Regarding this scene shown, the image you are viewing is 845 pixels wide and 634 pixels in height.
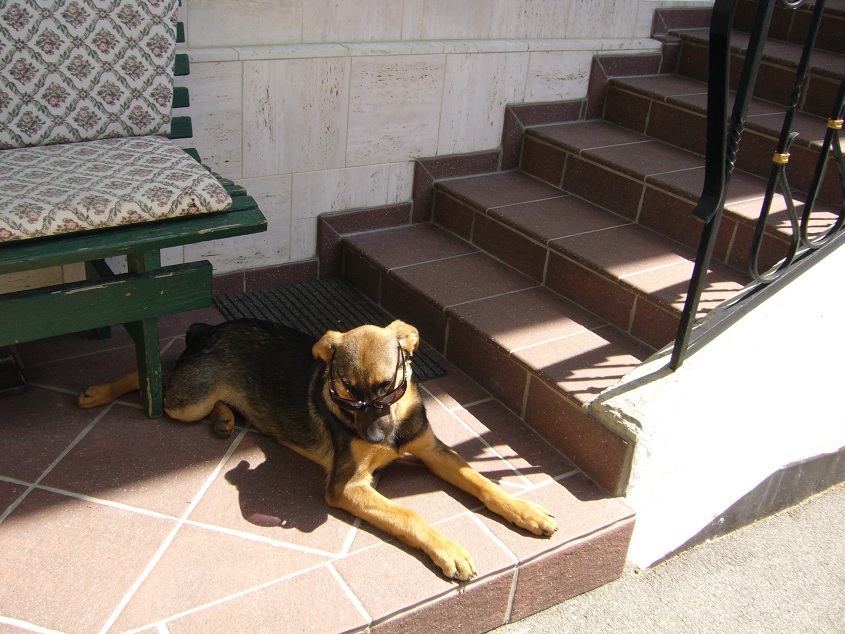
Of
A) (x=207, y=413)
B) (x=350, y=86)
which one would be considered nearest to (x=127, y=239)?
(x=207, y=413)

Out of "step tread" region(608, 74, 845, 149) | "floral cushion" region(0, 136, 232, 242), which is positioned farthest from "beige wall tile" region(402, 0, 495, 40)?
"floral cushion" region(0, 136, 232, 242)

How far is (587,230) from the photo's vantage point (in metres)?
4.17

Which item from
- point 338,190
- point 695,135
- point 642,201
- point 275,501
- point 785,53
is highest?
point 785,53

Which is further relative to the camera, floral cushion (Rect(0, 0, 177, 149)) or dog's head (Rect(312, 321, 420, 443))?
floral cushion (Rect(0, 0, 177, 149))

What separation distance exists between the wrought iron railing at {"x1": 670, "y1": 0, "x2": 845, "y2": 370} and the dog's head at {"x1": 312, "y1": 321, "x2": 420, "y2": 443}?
3.54 ft

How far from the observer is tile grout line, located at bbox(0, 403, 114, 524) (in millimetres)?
2781

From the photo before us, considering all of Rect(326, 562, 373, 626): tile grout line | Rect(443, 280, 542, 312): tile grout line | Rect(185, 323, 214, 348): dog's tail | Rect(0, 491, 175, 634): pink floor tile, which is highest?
Rect(443, 280, 542, 312): tile grout line

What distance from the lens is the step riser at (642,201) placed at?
3793 mm

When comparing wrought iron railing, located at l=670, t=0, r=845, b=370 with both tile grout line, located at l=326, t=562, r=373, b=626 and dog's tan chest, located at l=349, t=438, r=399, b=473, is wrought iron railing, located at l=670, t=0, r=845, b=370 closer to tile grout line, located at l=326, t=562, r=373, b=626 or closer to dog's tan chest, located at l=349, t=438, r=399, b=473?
dog's tan chest, located at l=349, t=438, r=399, b=473

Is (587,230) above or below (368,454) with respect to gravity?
above

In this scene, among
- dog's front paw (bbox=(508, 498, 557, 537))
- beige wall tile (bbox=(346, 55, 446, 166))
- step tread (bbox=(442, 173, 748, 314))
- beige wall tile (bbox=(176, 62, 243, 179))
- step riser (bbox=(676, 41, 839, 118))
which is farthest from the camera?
step riser (bbox=(676, 41, 839, 118))

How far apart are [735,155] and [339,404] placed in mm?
1645

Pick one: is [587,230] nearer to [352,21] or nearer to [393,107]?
[393,107]

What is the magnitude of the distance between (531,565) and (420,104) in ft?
9.06
